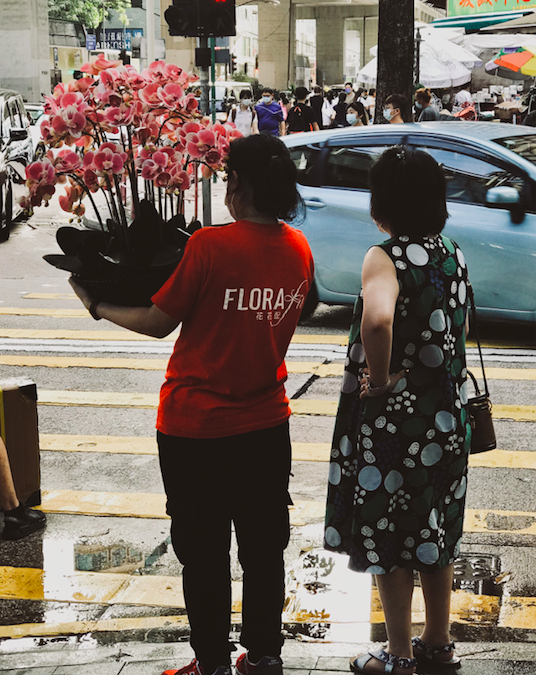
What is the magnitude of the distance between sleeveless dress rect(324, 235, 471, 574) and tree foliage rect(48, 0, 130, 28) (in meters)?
49.1

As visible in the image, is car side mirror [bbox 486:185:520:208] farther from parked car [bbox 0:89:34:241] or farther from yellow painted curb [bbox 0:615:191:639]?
parked car [bbox 0:89:34:241]

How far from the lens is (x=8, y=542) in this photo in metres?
4.39

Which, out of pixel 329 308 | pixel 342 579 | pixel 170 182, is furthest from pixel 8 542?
pixel 329 308

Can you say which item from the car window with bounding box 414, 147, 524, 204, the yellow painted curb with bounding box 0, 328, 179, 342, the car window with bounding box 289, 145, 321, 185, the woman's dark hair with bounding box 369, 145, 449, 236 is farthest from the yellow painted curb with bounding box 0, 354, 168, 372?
the woman's dark hair with bounding box 369, 145, 449, 236

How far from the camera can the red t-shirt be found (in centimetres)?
270

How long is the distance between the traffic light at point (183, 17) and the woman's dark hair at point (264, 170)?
9671 millimetres

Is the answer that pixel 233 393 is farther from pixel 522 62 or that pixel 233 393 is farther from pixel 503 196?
pixel 522 62

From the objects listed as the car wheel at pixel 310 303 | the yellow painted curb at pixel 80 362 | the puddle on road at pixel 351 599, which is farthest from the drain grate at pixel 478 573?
the car wheel at pixel 310 303

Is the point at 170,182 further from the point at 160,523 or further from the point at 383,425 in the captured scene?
the point at 160,523

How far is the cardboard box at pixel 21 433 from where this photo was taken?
459cm

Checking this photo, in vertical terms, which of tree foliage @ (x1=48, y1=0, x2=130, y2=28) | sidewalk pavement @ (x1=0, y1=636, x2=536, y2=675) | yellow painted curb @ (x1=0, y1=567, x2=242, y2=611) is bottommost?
yellow painted curb @ (x1=0, y1=567, x2=242, y2=611)

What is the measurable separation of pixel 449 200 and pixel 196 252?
5454mm

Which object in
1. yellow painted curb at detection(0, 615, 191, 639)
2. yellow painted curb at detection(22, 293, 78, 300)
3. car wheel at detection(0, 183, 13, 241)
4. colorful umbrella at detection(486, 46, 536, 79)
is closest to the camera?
yellow painted curb at detection(0, 615, 191, 639)

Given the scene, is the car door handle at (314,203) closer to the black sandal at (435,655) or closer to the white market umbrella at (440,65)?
the black sandal at (435,655)
